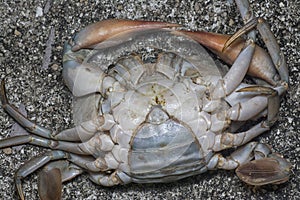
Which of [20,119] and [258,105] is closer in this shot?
[258,105]

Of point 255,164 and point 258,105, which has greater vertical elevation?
point 258,105

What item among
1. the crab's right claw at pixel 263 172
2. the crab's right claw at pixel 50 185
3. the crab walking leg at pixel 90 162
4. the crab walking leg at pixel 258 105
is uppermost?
the crab walking leg at pixel 258 105

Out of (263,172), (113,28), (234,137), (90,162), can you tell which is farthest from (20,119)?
(263,172)

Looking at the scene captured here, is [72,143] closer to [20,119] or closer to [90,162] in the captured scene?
[90,162]

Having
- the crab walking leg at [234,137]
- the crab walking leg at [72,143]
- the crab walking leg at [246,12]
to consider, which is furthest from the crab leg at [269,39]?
the crab walking leg at [72,143]

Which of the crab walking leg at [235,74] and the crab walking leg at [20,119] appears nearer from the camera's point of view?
the crab walking leg at [235,74]

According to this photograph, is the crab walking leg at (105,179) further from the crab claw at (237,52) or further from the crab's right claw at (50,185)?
the crab claw at (237,52)
